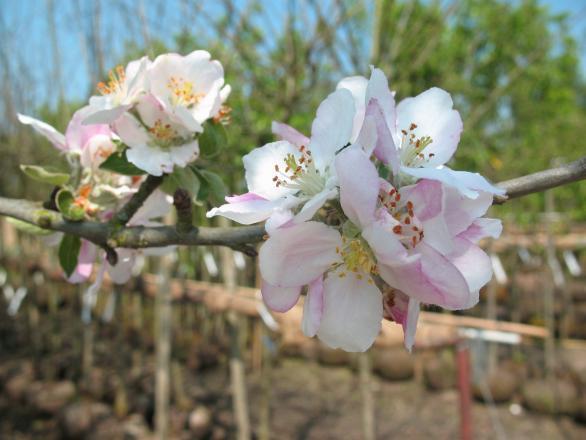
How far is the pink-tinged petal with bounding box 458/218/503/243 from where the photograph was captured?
610 millimetres

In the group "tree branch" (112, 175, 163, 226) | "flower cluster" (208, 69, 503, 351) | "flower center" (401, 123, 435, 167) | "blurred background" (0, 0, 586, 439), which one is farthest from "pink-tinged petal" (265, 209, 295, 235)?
"blurred background" (0, 0, 586, 439)

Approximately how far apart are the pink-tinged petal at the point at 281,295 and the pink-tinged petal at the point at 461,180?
18cm

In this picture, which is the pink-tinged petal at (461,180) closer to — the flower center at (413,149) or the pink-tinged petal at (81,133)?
the flower center at (413,149)

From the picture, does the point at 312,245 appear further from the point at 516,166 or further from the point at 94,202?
the point at 516,166

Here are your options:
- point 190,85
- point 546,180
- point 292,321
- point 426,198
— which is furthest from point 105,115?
point 292,321

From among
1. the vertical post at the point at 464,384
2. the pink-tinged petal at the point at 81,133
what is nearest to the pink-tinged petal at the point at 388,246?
the pink-tinged petal at the point at 81,133

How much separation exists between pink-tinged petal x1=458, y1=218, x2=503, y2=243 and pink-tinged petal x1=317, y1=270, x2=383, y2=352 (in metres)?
0.12

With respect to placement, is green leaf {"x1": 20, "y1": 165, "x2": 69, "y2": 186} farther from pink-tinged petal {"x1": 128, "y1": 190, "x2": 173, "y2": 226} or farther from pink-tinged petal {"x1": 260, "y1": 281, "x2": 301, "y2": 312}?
pink-tinged petal {"x1": 260, "y1": 281, "x2": 301, "y2": 312}

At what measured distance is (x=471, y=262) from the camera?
0.60m

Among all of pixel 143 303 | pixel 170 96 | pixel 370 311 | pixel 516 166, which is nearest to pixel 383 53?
pixel 170 96

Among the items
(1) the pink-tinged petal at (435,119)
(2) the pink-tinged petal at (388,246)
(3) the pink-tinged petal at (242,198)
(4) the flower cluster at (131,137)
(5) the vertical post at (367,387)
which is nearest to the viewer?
(2) the pink-tinged petal at (388,246)

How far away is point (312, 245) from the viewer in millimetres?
592

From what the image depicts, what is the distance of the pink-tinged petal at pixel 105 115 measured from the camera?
2.61 feet

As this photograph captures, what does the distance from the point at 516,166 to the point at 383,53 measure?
3.45 m
